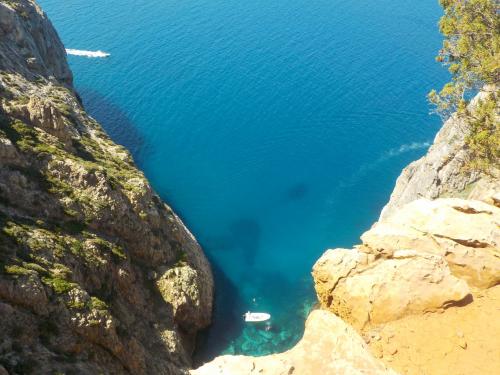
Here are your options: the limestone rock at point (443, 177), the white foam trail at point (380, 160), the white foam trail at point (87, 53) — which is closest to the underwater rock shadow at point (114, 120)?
the white foam trail at point (87, 53)

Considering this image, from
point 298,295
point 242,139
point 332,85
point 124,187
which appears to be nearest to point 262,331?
point 298,295

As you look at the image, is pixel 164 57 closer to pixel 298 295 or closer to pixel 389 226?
pixel 298 295

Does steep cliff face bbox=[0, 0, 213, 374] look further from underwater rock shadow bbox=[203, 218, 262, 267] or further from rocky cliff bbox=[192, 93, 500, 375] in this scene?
rocky cliff bbox=[192, 93, 500, 375]

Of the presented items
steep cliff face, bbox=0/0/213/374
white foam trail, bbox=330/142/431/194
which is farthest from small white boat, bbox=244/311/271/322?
white foam trail, bbox=330/142/431/194

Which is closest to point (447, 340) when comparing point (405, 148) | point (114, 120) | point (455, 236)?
point (455, 236)

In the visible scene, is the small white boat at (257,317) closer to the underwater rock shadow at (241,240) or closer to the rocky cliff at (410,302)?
the underwater rock shadow at (241,240)
